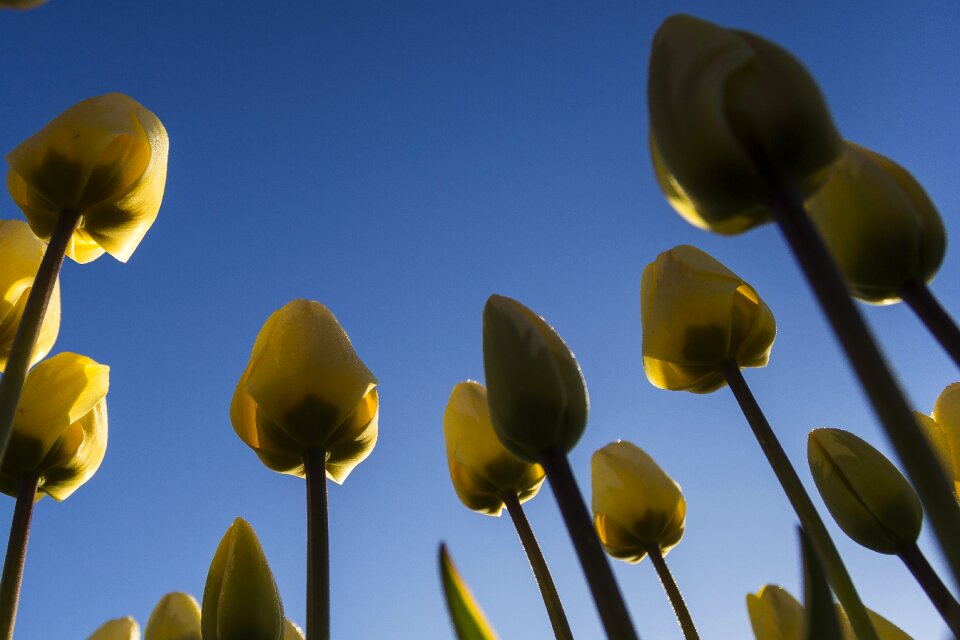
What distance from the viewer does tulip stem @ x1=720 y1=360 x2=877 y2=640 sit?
2.56 feet

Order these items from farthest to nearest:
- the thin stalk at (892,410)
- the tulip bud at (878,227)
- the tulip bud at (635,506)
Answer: the tulip bud at (635,506)
the tulip bud at (878,227)
the thin stalk at (892,410)

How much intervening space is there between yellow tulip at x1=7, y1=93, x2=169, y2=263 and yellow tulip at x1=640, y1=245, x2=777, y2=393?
743 mm

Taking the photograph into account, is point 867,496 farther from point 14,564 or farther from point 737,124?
point 14,564

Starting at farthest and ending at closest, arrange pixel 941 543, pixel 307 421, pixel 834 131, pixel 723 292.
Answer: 1. pixel 723 292
2. pixel 307 421
3. pixel 834 131
4. pixel 941 543

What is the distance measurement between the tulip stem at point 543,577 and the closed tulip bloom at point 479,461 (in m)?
0.06

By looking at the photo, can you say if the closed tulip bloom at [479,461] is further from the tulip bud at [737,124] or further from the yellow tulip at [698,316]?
the tulip bud at [737,124]

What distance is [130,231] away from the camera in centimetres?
119

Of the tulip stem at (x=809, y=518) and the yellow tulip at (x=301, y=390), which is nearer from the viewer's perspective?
the tulip stem at (x=809, y=518)

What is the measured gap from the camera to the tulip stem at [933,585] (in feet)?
2.50

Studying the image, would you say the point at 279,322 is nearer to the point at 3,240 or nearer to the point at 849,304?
the point at 3,240

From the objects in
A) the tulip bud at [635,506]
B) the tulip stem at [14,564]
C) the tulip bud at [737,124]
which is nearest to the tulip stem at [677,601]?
the tulip bud at [635,506]

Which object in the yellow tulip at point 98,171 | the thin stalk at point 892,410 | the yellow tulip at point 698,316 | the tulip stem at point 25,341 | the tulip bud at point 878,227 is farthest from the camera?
the yellow tulip at point 698,316

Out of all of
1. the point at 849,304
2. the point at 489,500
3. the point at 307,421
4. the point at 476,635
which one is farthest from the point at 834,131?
the point at 489,500

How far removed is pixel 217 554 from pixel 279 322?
31 centimetres
